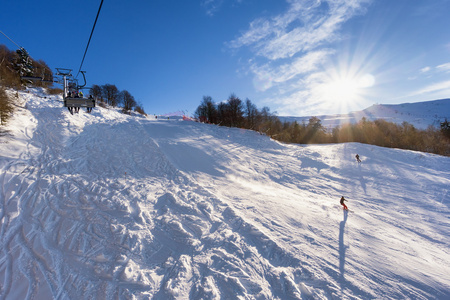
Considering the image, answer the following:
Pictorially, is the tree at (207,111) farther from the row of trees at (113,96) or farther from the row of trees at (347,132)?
the row of trees at (113,96)

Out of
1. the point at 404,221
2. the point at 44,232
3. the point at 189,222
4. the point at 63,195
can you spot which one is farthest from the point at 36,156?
the point at 404,221

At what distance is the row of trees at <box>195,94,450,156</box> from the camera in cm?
3047

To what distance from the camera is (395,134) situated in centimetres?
3200

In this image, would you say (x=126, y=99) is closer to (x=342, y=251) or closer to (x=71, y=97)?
(x=71, y=97)

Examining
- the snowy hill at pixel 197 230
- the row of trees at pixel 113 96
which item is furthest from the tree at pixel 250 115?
the row of trees at pixel 113 96

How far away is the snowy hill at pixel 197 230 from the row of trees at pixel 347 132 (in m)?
22.1

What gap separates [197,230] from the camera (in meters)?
6.04

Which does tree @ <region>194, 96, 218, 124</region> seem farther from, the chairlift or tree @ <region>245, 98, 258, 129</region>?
the chairlift

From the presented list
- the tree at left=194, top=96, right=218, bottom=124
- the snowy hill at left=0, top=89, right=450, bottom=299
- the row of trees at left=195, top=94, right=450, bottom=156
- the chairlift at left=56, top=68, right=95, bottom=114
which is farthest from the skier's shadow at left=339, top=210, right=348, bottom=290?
the tree at left=194, top=96, right=218, bottom=124

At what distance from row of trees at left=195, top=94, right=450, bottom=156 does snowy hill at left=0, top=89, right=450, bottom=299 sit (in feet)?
72.6

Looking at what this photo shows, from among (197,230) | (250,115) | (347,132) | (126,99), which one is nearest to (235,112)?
(250,115)

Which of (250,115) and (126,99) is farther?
(126,99)

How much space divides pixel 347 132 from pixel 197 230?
40.5 metres

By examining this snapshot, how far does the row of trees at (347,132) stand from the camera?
100.0 ft
